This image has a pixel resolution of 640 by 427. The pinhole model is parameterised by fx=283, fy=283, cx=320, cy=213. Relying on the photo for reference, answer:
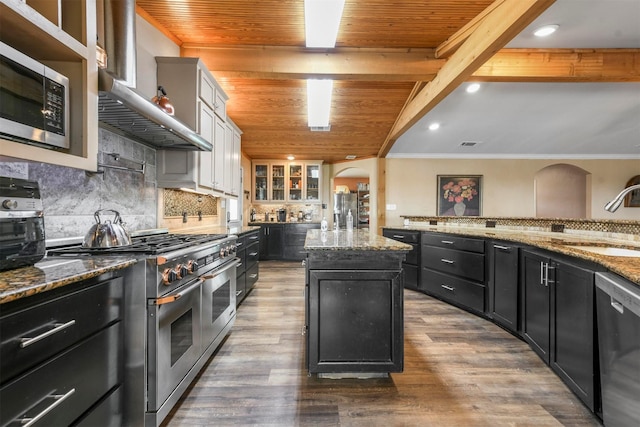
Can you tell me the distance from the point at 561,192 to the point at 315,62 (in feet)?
29.1

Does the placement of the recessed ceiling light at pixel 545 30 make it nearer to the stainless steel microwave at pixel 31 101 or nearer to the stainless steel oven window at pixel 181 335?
the stainless steel microwave at pixel 31 101

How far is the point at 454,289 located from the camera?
3279mm

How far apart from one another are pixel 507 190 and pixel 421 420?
599 centimetres

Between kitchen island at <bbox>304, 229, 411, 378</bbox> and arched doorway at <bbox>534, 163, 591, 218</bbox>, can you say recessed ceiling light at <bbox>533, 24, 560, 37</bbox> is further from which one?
arched doorway at <bbox>534, 163, 591, 218</bbox>

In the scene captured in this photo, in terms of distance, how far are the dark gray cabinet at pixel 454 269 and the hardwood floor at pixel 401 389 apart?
1.60 feet

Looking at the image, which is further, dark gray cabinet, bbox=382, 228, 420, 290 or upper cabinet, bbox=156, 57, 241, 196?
dark gray cabinet, bbox=382, 228, 420, 290

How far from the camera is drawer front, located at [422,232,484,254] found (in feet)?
9.78

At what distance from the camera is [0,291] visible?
751 millimetres

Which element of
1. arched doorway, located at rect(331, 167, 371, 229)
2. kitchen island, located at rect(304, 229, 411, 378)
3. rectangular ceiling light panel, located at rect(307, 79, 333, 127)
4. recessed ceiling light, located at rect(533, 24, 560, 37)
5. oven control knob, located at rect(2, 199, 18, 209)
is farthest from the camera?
arched doorway, located at rect(331, 167, 371, 229)

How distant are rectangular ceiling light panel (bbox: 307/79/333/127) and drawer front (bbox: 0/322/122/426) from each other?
307 cm

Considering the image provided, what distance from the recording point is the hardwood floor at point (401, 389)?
5.07 ft

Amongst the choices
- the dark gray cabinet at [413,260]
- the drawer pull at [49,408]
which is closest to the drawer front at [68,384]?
the drawer pull at [49,408]

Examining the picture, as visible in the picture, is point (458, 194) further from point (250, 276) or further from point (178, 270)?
Answer: point (178, 270)

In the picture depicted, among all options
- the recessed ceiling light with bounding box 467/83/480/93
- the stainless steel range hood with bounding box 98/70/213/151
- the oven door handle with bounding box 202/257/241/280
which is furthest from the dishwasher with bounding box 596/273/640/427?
the recessed ceiling light with bounding box 467/83/480/93
